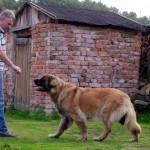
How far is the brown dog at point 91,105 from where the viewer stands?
8.00m

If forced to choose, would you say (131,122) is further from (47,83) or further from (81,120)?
(47,83)

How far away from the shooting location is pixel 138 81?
1371cm

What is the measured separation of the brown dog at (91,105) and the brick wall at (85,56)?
3967mm

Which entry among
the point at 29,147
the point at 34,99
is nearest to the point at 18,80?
the point at 34,99

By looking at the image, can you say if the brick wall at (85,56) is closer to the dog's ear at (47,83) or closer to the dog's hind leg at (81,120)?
the dog's ear at (47,83)

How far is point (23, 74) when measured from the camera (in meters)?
14.0

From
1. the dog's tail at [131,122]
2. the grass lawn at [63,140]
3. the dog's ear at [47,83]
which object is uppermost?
the dog's ear at [47,83]

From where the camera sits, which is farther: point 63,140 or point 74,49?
point 74,49

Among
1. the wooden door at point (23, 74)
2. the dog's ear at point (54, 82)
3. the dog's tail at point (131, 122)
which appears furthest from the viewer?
the wooden door at point (23, 74)

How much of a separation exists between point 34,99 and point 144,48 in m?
4.06

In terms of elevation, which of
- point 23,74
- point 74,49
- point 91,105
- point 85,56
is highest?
point 74,49

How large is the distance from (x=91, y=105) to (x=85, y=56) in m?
4.65

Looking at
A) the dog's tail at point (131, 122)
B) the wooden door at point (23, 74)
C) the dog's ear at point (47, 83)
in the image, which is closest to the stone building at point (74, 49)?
the wooden door at point (23, 74)

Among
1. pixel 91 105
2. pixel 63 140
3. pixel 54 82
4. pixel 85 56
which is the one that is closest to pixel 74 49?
pixel 85 56
